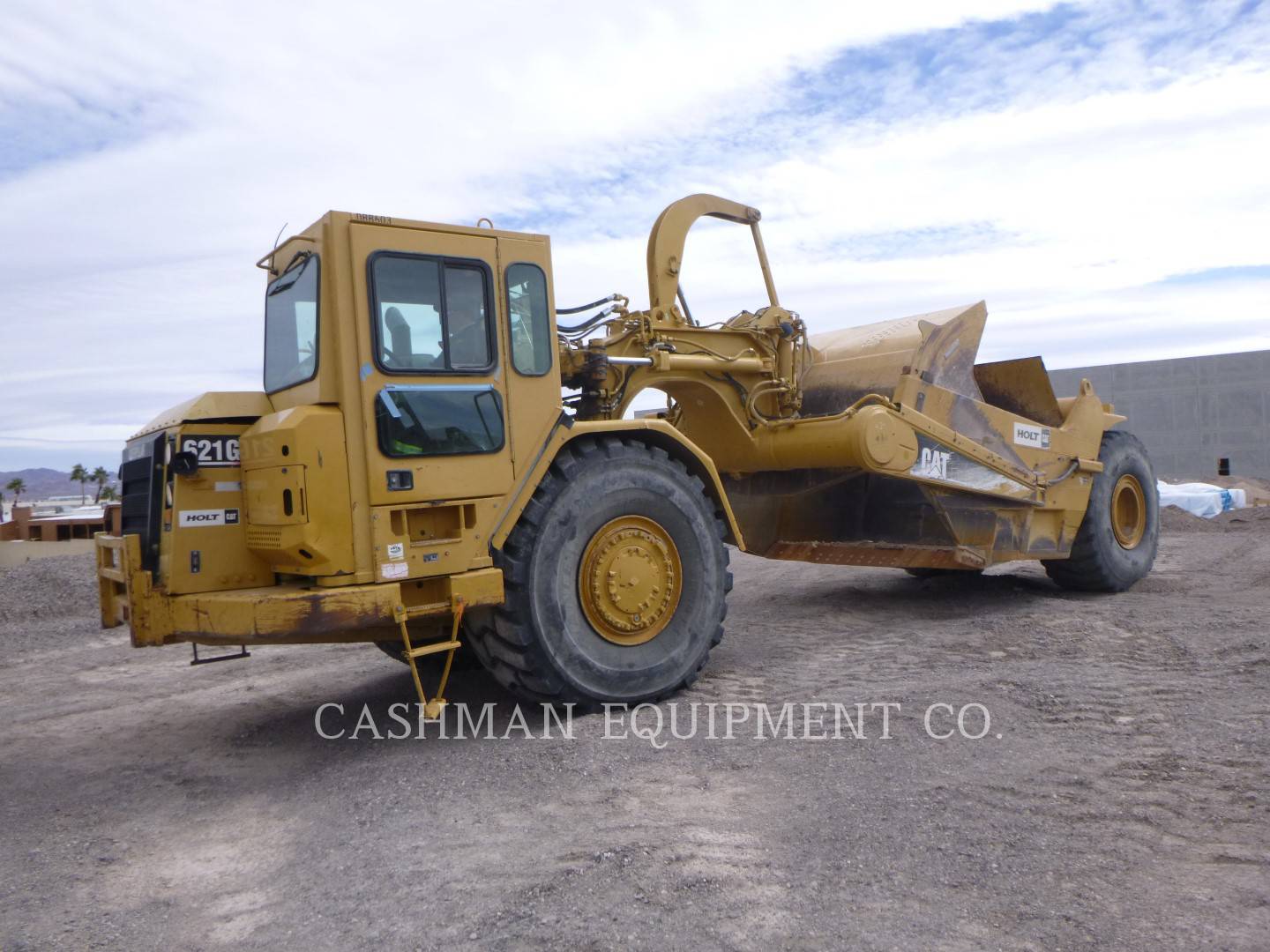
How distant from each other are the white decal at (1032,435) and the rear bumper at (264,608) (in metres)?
5.00

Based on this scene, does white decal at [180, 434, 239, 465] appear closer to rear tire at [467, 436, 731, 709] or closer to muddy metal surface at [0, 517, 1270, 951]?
rear tire at [467, 436, 731, 709]

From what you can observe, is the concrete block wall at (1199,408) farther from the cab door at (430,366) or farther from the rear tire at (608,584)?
the cab door at (430,366)

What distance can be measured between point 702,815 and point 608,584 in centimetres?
168

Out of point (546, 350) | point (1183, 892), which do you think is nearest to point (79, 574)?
point (546, 350)

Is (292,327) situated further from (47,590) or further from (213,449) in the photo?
(47,590)

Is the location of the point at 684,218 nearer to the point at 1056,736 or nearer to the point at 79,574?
the point at 1056,736

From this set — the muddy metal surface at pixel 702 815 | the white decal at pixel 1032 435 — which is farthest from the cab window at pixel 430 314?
the white decal at pixel 1032 435

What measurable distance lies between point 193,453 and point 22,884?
2005mm

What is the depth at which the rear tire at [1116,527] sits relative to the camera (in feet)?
28.5

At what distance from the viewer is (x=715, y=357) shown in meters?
7.09

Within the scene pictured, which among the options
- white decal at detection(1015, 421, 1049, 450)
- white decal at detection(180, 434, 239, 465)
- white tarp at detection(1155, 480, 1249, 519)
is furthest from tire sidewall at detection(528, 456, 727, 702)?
white tarp at detection(1155, 480, 1249, 519)

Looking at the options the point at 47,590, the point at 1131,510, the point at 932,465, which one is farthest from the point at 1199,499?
the point at 47,590

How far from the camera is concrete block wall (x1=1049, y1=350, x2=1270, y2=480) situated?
2503cm

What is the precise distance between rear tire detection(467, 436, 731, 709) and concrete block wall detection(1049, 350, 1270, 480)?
2190cm
